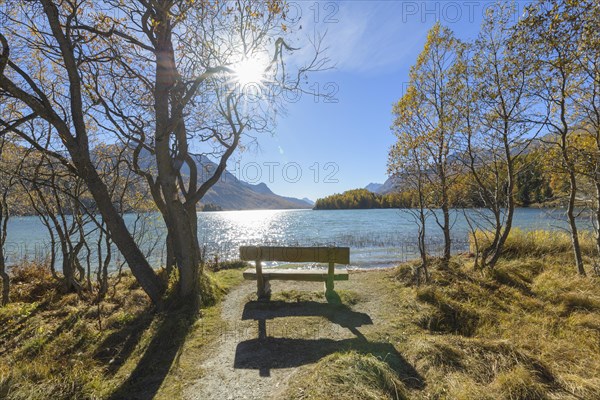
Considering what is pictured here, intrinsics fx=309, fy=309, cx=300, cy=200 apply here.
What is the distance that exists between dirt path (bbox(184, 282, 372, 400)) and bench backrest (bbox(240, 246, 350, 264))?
3.45 ft

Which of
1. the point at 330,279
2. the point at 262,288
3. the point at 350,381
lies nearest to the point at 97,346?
the point at 262,288

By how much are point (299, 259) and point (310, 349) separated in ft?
8.75

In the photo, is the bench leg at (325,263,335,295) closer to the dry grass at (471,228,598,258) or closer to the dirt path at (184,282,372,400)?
the dirt path at (184,282,372,400)

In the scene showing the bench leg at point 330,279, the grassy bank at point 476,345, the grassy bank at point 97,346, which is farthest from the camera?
the bench leg at point 330,279

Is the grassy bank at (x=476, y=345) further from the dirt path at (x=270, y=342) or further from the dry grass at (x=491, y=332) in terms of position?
the dirt path at (x=270, y=342)

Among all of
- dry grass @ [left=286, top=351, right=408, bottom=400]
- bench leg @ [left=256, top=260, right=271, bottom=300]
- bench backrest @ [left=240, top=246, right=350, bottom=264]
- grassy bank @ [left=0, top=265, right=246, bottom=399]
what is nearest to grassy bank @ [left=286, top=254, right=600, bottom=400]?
dry grass @ [left=286, top=351, right=408, bottom=400]

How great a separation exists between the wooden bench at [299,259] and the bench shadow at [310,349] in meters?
1.00

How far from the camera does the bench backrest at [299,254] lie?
7316 mm

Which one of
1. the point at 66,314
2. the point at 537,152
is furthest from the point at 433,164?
the point at 66,314

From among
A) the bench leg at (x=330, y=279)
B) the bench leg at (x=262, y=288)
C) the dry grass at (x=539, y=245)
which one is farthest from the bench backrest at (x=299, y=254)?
the dry grass at (x=539, y=245)

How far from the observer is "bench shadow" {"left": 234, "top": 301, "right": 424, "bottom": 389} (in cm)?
443

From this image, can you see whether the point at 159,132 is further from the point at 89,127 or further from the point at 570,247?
the point at 570,247

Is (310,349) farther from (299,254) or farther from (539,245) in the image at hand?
(539,245)

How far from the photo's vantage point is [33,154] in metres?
9.48
